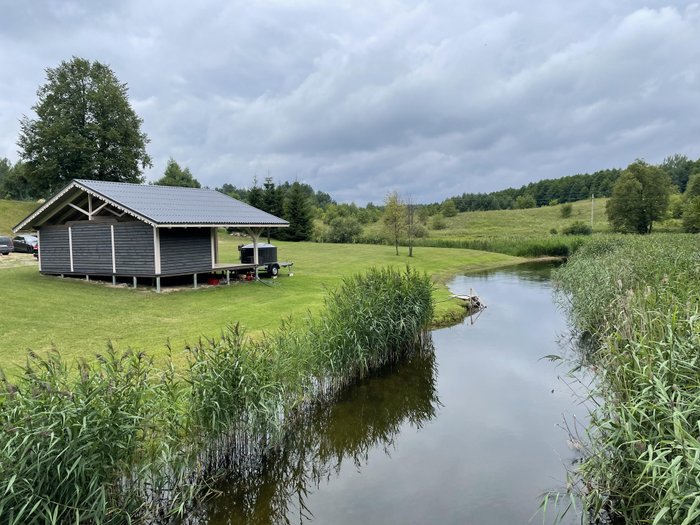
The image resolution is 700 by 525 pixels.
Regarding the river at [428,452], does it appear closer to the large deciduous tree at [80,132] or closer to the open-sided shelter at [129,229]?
the open-sided shelter at [129,229]

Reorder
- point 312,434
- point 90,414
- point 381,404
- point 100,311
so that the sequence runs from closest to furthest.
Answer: point 90,414 → point 312,434 → point 381,404 → point 100,311

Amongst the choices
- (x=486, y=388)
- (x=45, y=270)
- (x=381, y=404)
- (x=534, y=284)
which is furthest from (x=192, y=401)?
(x=534, y=284)

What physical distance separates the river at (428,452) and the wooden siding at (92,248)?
13154 millimetres

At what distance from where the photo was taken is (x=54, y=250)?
1888 cm

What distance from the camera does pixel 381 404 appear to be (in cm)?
827

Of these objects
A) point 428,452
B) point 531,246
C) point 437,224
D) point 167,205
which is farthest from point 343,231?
point 428,452

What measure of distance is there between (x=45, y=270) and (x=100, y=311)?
8175mm

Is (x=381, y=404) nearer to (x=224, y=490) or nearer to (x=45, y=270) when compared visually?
(x=224, y=490)

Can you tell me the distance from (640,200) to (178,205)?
48050mm

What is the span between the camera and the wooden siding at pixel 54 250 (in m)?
18.6

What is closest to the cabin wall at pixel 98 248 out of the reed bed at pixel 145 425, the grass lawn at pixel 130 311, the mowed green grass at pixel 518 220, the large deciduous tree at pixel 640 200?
the grass lawn at pixel 130 311

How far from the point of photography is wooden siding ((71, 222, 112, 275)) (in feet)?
57.6

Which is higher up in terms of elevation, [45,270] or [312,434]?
[45,270]

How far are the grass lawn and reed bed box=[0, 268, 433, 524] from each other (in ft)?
6.41
